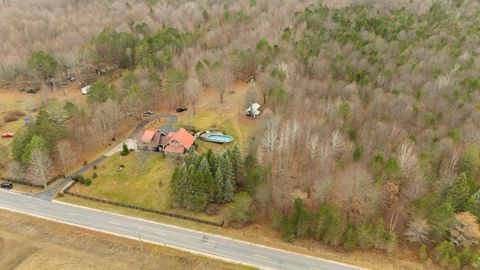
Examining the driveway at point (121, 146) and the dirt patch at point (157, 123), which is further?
the dirt patch at point (157, 123)


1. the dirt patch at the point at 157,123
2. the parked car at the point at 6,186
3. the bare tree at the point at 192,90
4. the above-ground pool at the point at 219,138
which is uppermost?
the bare tree at the point at 192,90

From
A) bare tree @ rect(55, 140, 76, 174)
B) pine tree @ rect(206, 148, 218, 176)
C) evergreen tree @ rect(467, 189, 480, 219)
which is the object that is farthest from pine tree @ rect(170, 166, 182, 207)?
evergreen tree @ rect(467, 189, 480, 219)

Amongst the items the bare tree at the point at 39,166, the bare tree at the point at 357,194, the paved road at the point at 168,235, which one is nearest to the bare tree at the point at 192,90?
the bare tree at the point at 39,166

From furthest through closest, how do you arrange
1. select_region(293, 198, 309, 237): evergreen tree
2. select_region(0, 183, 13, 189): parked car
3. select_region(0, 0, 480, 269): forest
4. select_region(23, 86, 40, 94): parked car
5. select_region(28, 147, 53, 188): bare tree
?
select_region(23, 86, 40, 94): parked car
select_region(0, 183, 13, 189): parked car
select_region(28, 147, 53, 188): bare tree
select_region(0, 0, 480, 269): forest
select_region(293, 198, 309, 237): evergreen tree

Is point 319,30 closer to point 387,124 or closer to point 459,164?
point 387,124

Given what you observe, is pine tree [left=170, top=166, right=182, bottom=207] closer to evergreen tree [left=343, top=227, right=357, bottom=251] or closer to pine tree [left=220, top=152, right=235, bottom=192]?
pine tree [left=220, top=152, right=235, bottom=192]

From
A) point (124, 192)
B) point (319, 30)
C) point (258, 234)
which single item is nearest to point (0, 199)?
point (124, 192)

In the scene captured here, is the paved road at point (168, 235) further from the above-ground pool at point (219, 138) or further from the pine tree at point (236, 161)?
the above-ground pool at point (219, 138)
